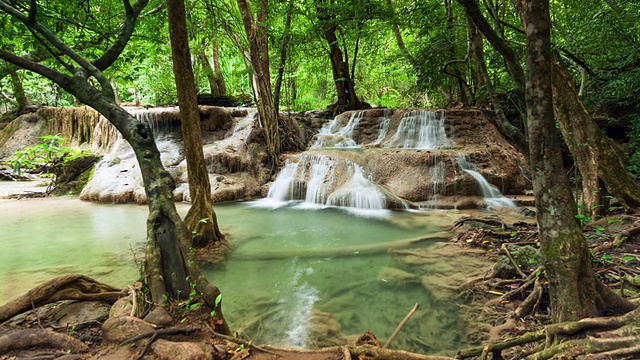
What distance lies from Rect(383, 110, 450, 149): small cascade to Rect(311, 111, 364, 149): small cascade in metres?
1.60

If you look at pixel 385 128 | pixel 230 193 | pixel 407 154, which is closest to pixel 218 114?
pixel 230 193

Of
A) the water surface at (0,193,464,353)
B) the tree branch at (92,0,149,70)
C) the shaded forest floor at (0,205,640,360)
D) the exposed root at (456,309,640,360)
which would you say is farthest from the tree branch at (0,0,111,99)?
the exposed root at (456,309,640,360)

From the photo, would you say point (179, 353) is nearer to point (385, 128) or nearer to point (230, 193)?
point (230, 193)

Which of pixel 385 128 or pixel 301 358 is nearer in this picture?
pixel 301 358

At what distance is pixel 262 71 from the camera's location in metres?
9.25

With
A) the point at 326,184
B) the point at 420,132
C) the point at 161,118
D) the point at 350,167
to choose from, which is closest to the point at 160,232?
the point at 326,184

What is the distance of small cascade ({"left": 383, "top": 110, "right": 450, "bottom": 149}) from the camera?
10.8 m

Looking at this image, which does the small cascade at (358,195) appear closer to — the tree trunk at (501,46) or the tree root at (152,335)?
the tree trunk at (501,46)

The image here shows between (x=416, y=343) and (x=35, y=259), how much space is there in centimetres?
553

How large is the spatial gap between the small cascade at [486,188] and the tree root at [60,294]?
782 cm

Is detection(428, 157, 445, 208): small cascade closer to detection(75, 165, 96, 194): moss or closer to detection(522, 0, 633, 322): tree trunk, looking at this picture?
detection(522, 0, 633, 322): tree trunk

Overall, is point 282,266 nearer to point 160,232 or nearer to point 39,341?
point 160,232

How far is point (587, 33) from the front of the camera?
6.50 meters

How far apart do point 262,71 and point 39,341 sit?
8399 mm
